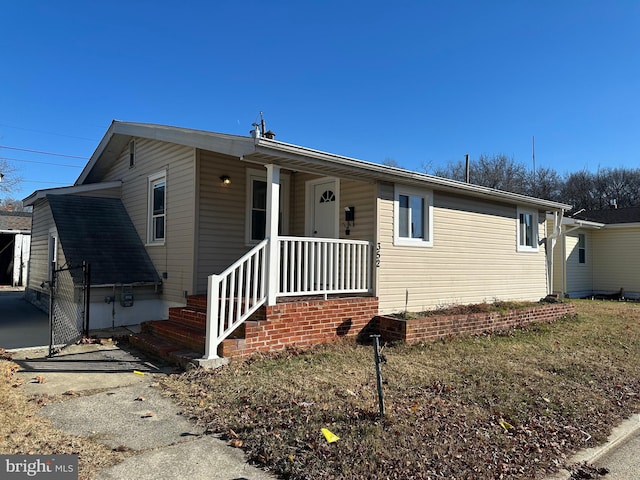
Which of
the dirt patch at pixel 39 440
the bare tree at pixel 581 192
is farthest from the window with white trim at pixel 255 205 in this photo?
the bare tree at pixel 581 192

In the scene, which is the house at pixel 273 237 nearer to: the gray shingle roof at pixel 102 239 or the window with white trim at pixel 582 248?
the gray shingle roof at pixel 102 239

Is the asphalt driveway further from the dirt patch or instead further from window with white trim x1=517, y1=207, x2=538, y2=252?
window with white trim x1=517, y1=207, x2=538, y2=252

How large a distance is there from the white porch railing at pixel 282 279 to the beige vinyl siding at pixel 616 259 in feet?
49.9

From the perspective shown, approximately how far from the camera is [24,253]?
21375 mm

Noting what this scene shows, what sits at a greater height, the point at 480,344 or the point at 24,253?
the point at 24,253

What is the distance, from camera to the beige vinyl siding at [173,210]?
8117 millimetres

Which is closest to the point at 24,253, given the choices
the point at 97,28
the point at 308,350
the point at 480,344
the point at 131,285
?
the point at 97,28

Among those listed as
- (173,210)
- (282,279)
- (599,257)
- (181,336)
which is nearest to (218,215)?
(173,210)

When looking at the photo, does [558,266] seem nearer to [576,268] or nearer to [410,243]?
[576,268]

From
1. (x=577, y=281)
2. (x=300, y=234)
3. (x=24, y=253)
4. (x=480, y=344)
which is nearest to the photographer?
(x=480, y=344)

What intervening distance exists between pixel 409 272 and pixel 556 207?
21.2ft

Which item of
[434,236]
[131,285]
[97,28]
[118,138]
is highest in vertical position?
[97,28]

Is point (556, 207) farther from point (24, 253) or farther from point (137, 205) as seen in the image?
point (24, 253)

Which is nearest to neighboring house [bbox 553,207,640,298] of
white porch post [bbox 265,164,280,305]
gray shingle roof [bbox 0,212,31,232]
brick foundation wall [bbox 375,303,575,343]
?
brick foundation wall [bbox 375,303,575,343]
